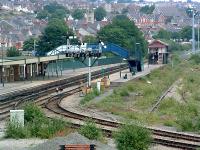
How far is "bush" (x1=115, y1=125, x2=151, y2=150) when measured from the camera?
75.8 feet

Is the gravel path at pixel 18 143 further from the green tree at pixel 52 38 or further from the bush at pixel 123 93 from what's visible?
the green tree at pixel 52 38

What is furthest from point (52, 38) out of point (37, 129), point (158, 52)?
point (37, 129)

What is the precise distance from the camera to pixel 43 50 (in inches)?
3834

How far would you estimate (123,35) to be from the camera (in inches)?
4626

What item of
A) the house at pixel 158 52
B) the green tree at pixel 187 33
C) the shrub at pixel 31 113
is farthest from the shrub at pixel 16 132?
the green tree at pixel 187 33

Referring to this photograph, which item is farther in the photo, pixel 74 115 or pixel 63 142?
pixel 74 115

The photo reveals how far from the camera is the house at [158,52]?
100 meters

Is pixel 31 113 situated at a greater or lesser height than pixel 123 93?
greater

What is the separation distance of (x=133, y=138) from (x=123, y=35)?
9492cm

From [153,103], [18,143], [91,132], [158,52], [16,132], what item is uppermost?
[158,52]

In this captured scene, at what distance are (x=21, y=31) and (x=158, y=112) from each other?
13741 cm

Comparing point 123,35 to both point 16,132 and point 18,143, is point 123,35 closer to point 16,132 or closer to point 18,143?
point 16,132

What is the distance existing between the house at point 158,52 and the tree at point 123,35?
604 cm

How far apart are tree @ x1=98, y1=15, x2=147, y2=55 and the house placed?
604 centimetres
